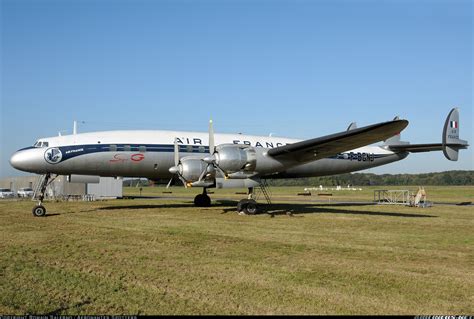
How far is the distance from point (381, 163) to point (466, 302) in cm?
2381

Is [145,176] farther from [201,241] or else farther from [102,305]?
[102,305]

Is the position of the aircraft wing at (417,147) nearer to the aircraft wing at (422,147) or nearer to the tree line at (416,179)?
the aircraft wing at (422,147)

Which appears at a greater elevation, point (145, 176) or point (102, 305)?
point (145, 176)

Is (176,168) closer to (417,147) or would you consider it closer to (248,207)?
(248,207)

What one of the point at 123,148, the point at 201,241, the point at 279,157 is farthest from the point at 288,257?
the point at 123,148

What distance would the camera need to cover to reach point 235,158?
61.3 feet

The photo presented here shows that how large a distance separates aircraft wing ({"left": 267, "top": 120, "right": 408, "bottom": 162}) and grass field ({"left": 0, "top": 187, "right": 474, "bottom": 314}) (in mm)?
4485

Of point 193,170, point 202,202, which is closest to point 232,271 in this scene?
point 193,170

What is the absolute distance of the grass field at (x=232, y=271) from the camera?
5684 millimetres

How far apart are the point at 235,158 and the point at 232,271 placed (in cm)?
1113

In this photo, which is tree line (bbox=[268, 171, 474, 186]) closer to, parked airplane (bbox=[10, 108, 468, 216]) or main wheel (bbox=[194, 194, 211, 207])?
main wheel (bbox=[194, 194, 211, 207])

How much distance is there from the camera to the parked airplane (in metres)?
18.8

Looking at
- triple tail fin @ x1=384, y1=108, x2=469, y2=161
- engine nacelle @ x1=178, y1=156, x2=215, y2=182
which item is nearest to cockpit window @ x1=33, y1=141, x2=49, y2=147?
engine nacelle @ x1=178, y1=156, x2=215, y2=182

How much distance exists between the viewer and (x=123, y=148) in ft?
70.9
